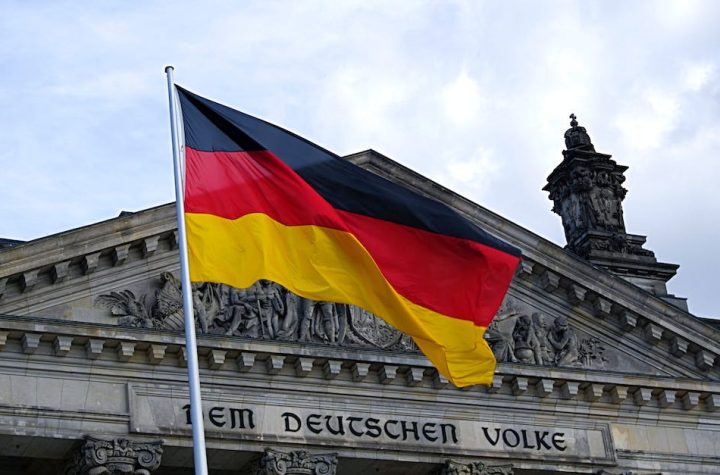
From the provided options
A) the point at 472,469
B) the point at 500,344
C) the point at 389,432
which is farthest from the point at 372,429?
the point at 500,344

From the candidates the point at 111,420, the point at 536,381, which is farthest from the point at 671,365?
the point at 111,420

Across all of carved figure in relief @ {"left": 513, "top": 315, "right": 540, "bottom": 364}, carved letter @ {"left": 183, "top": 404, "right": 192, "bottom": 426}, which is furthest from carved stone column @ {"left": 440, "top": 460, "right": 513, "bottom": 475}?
carved letter @ {"left": 183, "top": 404, "right": 192, "bottom": 426}

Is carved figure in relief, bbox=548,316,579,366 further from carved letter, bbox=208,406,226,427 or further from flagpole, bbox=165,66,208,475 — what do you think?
flagpole, bbox=165,66,208,475

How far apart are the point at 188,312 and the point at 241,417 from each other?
11.7 metres

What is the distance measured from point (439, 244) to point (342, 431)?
10.0 meters

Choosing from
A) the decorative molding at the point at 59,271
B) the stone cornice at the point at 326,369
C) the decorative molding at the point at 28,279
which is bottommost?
the stone cornice at the point at 326,369

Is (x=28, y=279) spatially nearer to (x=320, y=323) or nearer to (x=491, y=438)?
(x=320, y=323)

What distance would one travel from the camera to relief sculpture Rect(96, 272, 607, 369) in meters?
31.9

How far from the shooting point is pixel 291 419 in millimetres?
32344

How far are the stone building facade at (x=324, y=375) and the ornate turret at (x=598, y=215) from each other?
5.26 feet

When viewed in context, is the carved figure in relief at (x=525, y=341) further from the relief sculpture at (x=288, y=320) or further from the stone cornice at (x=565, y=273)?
Answer: the stone cornice at (x=565, y=273)

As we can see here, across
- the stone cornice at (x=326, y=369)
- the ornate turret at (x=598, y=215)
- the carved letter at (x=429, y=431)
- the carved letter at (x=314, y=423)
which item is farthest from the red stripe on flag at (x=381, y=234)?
the ornate turret at (x=598, y=215)

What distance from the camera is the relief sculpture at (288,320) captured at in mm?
31938

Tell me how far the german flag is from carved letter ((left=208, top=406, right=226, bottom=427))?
9332mm
